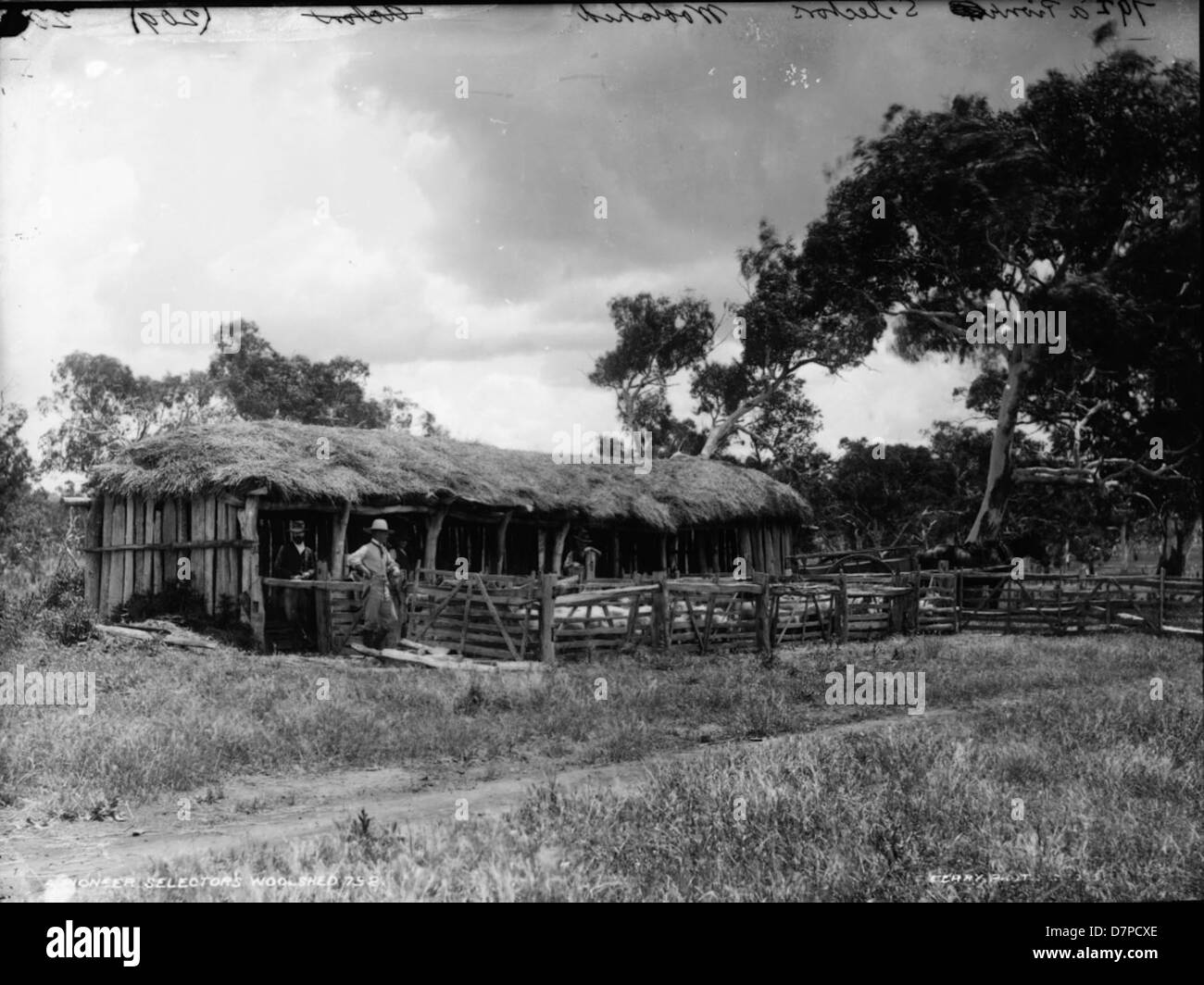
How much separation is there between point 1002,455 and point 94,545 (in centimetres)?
1338

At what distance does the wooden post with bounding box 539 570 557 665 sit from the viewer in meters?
12.4

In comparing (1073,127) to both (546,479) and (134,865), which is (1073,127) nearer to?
(134,865)

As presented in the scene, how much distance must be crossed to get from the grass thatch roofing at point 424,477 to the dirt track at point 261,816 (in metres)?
8.09

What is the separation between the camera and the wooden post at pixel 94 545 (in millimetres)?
15414

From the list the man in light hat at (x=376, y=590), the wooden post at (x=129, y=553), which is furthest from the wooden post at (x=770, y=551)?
→ the wooden post at (x=129, y=553)

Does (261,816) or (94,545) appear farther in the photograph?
(94,545)

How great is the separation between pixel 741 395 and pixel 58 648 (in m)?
8.59

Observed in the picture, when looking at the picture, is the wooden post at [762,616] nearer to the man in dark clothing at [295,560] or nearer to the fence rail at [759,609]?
the fence rail at [759,609]

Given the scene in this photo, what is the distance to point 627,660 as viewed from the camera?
12.6 metres

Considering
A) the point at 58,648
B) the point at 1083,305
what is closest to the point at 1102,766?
the point at 1083,305

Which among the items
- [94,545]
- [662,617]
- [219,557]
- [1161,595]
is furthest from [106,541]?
[1161,595]

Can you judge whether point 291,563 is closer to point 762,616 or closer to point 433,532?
point 433,532

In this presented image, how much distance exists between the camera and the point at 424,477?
657 inches

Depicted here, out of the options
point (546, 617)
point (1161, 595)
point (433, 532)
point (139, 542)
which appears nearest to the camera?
point (546, 617)
